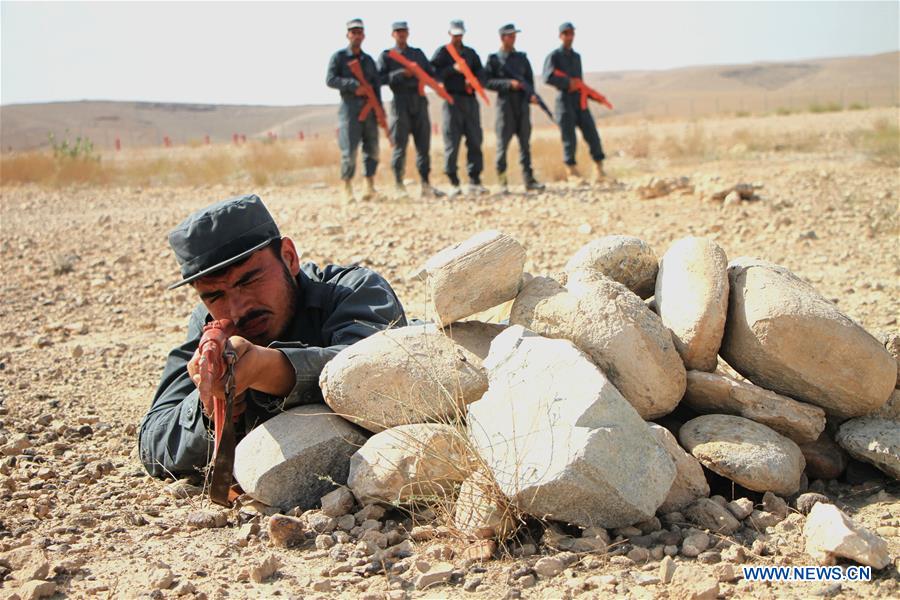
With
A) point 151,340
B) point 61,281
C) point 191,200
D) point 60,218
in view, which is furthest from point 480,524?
point 191,200

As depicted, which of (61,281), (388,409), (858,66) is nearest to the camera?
(388,409)

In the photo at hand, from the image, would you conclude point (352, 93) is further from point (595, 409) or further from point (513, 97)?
point (595, 409)

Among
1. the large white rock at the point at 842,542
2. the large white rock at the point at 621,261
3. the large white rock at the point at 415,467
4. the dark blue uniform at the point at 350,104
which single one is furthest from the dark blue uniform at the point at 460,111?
the large white rock at the point at 842,542

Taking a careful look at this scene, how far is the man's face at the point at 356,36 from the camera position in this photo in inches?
388

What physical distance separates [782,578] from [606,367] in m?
0.80

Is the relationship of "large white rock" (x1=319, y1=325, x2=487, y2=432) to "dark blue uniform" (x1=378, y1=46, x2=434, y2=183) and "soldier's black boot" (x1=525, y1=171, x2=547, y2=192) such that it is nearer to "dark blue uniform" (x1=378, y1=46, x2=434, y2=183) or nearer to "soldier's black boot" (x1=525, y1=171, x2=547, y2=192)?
"dark blue uniform" (x1=378, y1=46, x2=434, y2=183)

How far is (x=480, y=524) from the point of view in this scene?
225cm

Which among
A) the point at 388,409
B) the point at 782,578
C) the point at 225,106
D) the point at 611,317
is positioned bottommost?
the point at 782,578

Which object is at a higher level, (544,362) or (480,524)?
(544,362)

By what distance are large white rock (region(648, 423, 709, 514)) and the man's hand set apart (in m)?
1.11

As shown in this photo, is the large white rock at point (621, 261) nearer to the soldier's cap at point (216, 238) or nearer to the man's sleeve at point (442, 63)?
the soldier's cap at point (216, 238)

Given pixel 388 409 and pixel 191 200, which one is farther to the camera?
pixel 191 200

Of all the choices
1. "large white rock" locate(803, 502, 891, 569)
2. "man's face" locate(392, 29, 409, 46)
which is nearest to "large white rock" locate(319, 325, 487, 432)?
"large white rock" locate(803, 502, 891, 569)

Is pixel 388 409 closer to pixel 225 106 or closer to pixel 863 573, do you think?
pixel 863 573
